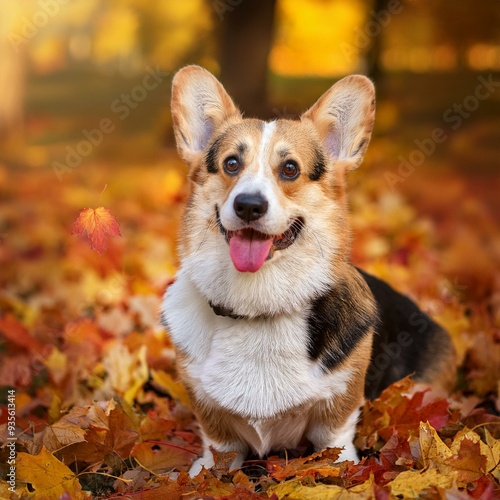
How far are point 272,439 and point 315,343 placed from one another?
0.47 m

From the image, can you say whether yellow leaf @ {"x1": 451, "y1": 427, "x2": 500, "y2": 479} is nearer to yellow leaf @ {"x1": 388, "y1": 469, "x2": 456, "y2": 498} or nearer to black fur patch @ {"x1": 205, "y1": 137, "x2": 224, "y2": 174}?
yellow leaf @ {"x1": 388, "y1": 469, "x2": 456, "y2": 498}

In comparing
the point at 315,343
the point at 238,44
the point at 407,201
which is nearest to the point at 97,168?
the point at 238,44

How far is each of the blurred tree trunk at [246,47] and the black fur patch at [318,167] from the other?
511 centimetres

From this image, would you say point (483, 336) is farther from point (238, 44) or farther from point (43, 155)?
point (43, 155)

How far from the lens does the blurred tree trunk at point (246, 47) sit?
321 inches

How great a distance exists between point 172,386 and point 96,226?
121 centimetres

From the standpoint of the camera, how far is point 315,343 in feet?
9.53

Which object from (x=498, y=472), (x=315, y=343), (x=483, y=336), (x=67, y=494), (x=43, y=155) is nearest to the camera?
(x=67, y=494)

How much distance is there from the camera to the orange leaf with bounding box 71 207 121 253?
277 centimetres

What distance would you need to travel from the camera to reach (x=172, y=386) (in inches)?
145

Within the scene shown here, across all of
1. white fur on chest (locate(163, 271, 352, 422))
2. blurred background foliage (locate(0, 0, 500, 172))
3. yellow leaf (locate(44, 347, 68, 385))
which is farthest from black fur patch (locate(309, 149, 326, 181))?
blurred background foliage (locate(0, 0, 500, 172))
